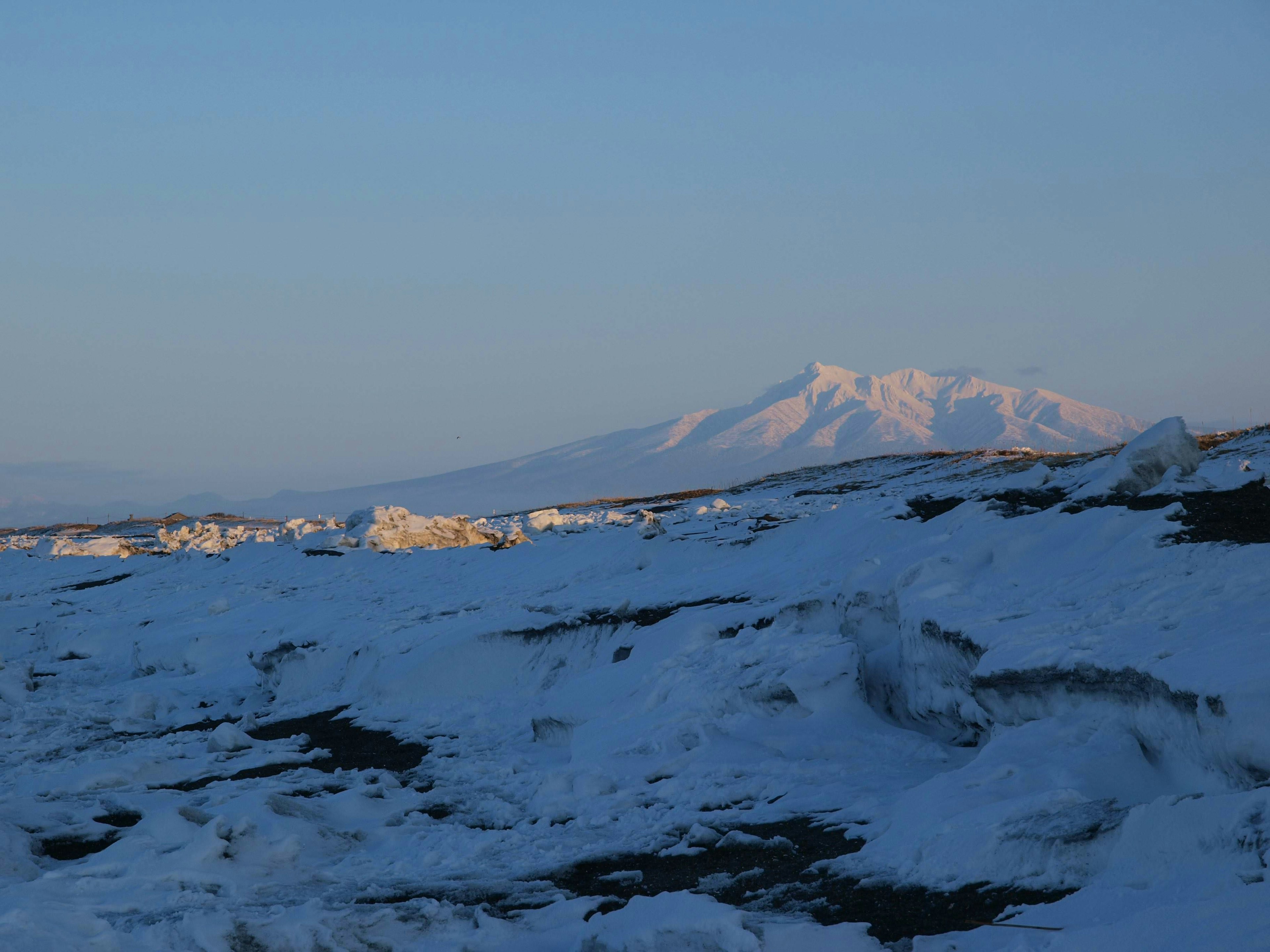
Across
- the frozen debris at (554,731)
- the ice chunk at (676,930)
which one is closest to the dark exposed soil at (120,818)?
the frozen debris at (554,731)

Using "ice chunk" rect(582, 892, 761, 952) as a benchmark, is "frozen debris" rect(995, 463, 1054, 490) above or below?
above

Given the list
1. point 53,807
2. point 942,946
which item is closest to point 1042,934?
point 942,946

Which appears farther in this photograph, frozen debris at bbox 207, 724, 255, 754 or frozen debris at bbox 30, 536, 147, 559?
frozen debris at bbox 30, 536, 147, 559

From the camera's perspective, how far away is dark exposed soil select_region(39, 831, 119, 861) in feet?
19.2

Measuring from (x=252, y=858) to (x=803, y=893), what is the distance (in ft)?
10.3

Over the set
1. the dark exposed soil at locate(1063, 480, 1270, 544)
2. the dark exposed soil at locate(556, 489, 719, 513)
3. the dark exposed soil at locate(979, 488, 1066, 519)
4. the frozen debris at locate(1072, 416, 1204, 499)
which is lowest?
the dark exposed soil at locate(556, 489, 719, 513)

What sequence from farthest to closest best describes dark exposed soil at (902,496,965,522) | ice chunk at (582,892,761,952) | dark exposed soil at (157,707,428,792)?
dark exposed soil at (902,496,965,522) < dark exposed soil at (157,707,428,792) < ice chunk at (582,892,761,952)

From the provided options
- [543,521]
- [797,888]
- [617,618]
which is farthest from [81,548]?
[797,888]

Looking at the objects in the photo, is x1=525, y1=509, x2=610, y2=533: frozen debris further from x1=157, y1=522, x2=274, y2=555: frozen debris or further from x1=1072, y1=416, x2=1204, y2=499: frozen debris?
x1=1072, y1=416, x2=1204, y2=499: frozen debris

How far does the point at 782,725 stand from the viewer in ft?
23.4

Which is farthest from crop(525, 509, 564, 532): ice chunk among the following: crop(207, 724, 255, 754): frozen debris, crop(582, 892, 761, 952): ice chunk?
crop(582, 892, 761, 952): ice chunk

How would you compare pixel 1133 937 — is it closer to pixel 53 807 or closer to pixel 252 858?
pixel 252 858

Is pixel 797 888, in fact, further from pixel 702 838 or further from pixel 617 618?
pixel 617 618

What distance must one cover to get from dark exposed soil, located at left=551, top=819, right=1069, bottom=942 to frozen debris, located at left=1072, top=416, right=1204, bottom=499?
5.03 meters
